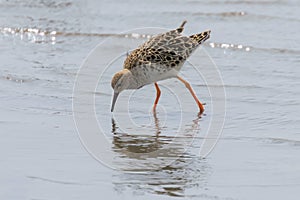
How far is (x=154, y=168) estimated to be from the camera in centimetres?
645

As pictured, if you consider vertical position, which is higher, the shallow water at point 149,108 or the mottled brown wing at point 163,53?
the mottled brown wing at point 163,53

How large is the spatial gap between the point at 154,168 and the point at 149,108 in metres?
2.14

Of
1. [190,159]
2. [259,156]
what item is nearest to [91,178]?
[190,159]

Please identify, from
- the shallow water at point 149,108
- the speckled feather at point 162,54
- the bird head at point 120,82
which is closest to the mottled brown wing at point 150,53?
the speckled feather at point 162,54

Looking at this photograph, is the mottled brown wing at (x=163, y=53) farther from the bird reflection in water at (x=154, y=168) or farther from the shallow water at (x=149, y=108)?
the bird reflection in water at (x=154, y=168)

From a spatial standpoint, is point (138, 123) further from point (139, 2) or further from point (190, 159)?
point (139, 2)

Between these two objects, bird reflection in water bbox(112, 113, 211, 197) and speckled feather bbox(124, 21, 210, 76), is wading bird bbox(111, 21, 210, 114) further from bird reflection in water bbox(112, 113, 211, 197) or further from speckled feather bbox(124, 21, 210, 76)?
bird reflection in water bbox(112, 113, 211, 197)

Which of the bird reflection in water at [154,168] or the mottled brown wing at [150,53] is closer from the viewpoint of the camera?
the bird reflection in water at [154,168]

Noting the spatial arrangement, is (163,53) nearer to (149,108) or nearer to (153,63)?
(153,63)

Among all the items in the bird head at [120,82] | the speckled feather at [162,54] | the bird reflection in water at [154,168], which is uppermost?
the speckled feather at [162,54]

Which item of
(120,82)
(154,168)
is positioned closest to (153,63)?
(120,82)

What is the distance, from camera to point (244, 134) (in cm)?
745

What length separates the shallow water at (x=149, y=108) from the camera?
6078 mm

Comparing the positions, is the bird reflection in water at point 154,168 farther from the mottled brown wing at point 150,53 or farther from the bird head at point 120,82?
the mottled brown wing at point 150,53
